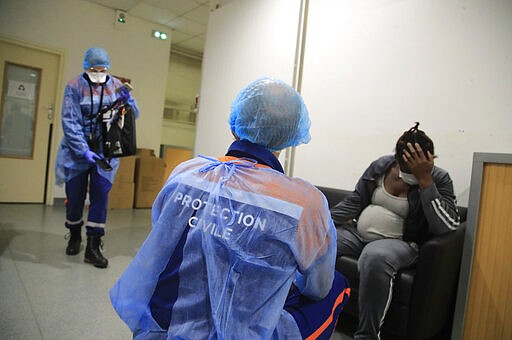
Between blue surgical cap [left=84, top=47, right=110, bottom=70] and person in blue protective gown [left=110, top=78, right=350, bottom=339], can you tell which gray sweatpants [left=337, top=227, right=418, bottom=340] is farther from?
blue surgical cap [left=84, top=47, right=110, bottom=70]

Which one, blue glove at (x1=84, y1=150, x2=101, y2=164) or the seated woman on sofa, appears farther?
blue glove at (x1=84, y1=150, x2=101, y2=164)

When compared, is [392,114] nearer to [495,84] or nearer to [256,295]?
[495,84]

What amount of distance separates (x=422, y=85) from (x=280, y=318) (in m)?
1.95

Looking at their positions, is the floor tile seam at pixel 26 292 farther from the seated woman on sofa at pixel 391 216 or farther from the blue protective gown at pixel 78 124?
the seated woman on sofa at pixel 391 216

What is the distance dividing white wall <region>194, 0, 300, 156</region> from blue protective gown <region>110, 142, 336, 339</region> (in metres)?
2.36

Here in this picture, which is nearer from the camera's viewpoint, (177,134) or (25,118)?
(25,118)

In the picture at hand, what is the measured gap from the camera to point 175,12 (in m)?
4.86

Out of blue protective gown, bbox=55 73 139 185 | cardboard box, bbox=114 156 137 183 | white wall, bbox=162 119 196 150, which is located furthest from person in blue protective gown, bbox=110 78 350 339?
white wall, bbox=162 119 196 150

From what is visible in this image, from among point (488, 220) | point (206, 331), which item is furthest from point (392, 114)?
point (206, 331)

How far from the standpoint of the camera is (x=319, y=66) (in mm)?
2865

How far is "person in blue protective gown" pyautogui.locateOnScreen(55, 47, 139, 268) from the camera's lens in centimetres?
245

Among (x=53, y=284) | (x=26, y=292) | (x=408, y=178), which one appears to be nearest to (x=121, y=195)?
(x=53, y=284)

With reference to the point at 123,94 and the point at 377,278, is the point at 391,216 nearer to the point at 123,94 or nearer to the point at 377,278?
the point at 377,278

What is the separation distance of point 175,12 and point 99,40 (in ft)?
3.76
